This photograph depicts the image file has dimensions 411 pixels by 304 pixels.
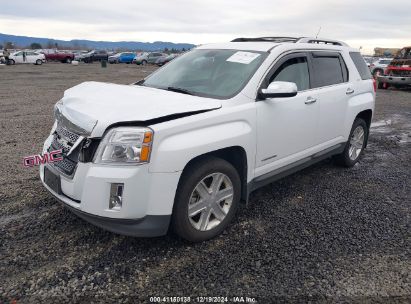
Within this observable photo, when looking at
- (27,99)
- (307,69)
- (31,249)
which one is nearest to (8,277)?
(31,249)

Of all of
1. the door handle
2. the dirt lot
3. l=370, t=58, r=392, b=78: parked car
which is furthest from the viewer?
l=370, t=58, r=392, b=78: parked car

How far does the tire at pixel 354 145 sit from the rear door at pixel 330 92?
46 centimetres

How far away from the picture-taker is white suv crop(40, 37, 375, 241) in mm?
2807

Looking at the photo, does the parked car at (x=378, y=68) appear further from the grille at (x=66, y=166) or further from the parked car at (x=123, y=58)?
the parked car at (x=123, y=58)

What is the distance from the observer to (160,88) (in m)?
4.01

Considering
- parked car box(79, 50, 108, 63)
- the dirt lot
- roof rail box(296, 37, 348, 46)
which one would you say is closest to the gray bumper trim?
the dirt lot

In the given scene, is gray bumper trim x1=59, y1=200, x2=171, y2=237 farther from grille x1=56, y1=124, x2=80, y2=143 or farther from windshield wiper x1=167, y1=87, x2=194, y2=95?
windshield wiper x1=167, y1=87, x2=194, y2=95

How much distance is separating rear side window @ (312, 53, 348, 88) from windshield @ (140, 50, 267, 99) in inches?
39.5

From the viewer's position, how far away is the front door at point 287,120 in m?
3.68

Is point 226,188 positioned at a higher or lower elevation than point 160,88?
lower

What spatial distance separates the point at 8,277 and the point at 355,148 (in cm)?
500

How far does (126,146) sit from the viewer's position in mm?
A: 2789

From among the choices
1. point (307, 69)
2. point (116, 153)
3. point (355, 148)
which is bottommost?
point (355, 148)

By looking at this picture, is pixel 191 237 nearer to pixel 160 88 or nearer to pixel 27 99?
pixel 160 88
